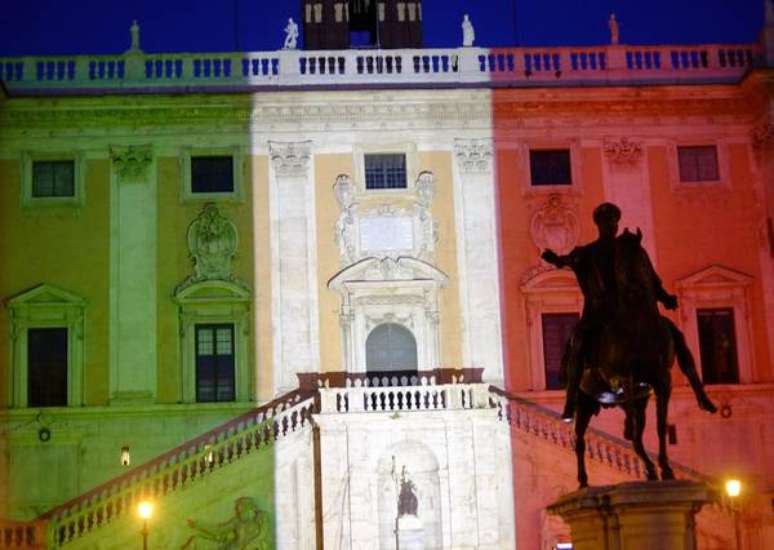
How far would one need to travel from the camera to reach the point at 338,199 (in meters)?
31.9

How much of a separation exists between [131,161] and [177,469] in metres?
8.35

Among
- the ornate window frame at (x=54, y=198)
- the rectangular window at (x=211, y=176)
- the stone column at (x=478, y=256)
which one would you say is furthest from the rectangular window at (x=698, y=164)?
the ornate window frame at (x=54, y=198)

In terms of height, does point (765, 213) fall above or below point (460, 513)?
above

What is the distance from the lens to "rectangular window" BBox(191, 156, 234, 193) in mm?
32062

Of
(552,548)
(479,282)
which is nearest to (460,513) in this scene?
(552,548)

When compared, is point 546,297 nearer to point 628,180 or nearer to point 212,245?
point 628,180

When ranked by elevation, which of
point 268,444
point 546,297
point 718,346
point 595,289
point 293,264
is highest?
point 293,264

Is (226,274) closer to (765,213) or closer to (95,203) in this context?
(95,203)

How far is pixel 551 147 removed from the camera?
32625 mm

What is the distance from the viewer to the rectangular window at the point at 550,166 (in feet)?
107

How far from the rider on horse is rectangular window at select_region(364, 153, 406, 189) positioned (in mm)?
20256

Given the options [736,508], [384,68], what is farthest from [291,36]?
[736,508]

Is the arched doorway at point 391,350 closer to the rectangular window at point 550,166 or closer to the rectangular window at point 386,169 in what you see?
the rectangular window at point 386,169

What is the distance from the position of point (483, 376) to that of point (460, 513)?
4.10 metres
